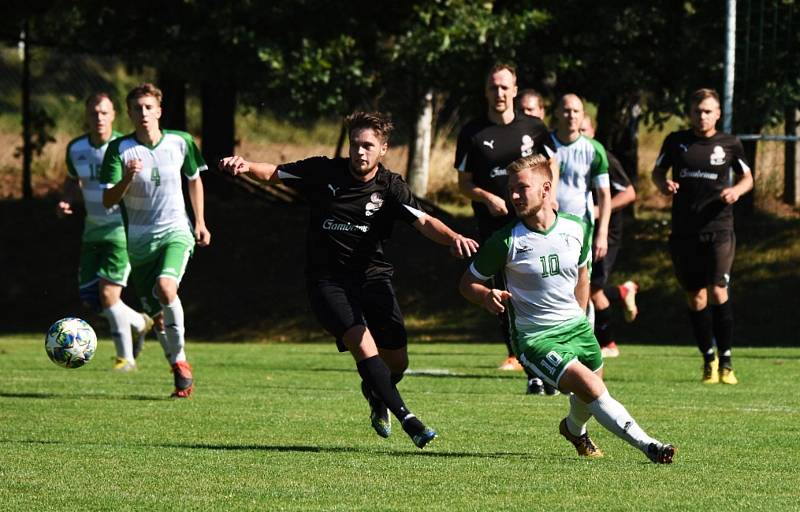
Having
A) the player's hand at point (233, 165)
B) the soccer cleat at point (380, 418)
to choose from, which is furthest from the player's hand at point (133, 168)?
the soccer cleat at point (380, 418)

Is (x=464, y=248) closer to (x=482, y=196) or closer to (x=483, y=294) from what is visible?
(x=483, y=294)

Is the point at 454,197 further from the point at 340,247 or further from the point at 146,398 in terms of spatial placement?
the point at 340,247

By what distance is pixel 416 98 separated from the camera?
24625mm

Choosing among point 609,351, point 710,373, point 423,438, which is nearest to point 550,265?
point 423,438

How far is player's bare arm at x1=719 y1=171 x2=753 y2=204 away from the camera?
11773 mm

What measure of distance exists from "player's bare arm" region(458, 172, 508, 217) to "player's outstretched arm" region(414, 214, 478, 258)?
168cm

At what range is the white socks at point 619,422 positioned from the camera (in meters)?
7.25

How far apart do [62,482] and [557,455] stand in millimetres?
2507

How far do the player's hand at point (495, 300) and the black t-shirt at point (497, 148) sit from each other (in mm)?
3597

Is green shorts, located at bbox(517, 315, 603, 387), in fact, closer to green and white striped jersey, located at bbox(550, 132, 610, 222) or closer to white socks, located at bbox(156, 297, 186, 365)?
white socks, located at bbox(156, 297, 186, 365)

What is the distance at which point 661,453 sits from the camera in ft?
23.4

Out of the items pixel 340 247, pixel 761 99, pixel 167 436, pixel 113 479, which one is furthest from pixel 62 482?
pixel 761 99

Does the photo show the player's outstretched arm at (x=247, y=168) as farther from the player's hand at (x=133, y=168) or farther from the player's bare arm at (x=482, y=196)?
the player's bare arm at (x=482, y=196)

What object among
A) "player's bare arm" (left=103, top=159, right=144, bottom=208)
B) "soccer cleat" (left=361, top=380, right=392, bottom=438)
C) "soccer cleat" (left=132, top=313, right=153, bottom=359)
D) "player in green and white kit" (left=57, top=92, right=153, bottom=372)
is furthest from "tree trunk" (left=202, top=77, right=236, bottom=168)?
"soccer cleat" (left=361, top=380, right=392, bottom=438)
